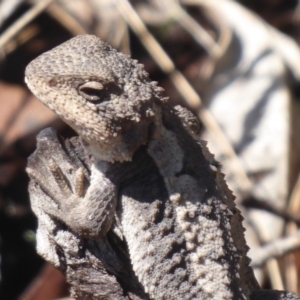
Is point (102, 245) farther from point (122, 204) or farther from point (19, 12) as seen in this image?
point (19, 12)

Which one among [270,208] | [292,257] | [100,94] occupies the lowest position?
[100,94]

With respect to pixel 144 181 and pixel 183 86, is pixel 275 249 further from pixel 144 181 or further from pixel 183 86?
pixel 144 181

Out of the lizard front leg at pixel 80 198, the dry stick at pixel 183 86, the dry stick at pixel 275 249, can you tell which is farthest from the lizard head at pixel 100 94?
the dry stick at pixel 183 86

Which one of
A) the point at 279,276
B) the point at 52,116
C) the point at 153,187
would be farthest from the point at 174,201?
the point at 52,116

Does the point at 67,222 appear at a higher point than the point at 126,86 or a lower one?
lower

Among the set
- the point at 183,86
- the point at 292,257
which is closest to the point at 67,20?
the point at 183,86

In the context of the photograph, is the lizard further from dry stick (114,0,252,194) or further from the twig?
dry stick (114,0,252,194)

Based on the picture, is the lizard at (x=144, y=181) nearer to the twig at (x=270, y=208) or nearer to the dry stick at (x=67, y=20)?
the twig at (x=270, y=208)
